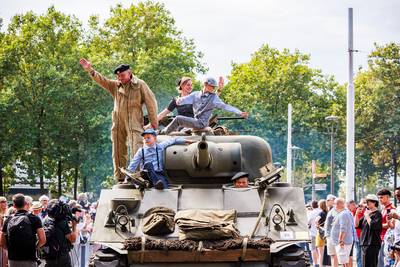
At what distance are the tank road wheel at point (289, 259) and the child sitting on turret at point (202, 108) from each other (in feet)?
13.4

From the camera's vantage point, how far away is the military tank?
13352mm

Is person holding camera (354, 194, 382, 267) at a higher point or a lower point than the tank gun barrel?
lower

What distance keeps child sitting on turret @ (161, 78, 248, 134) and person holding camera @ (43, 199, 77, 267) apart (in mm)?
2585

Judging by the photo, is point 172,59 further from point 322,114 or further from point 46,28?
point 322,114

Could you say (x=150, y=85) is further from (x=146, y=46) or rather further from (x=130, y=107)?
(x=130, y=107)

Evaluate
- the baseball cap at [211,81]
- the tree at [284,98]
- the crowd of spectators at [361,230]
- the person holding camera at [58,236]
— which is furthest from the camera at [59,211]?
the tree at [284,98]

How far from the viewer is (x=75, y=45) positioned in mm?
56188

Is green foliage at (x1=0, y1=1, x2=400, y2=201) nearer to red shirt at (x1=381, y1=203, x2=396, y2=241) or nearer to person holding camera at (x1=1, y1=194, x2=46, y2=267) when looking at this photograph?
red shirt at (x1=381, y1=203, x2=396, y2=241)

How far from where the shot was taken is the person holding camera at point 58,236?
51.5ft

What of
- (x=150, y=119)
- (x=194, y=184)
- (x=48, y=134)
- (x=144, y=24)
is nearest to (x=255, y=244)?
(x=194, y=184)

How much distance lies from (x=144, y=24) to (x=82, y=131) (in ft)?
31.6

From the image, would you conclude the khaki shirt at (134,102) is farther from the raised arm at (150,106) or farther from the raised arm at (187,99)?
the raised arm at (187,99)

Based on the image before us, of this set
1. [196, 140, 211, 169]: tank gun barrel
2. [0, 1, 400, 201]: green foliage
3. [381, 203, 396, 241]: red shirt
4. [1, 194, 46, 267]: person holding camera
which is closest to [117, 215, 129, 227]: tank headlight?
[1, 194, 46, 267]: person holding camera

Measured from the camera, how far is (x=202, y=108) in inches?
684
